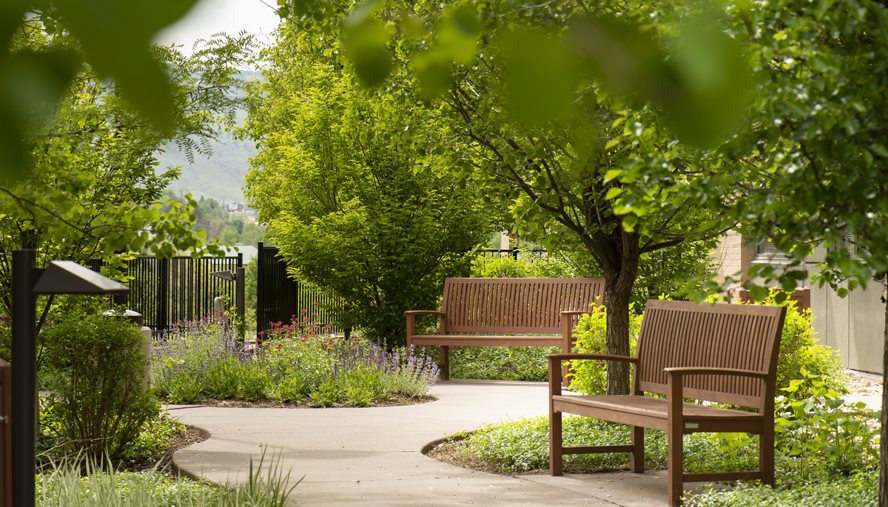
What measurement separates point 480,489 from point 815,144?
356 centimetres

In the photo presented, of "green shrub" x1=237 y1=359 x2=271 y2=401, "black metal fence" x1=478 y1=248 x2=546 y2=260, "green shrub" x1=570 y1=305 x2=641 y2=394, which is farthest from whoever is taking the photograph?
"black metal fence" x1=478 y1=248 x2=546 y2=260

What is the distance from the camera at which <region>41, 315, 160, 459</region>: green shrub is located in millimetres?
7102

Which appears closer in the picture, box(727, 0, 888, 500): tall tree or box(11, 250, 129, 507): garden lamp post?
box(727, 0, 888, 500): tall tree

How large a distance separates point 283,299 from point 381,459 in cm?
887

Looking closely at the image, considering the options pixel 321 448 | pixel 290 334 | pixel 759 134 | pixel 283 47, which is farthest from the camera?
pixel 283 47

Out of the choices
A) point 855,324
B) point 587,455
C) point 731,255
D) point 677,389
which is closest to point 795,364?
point 587,455

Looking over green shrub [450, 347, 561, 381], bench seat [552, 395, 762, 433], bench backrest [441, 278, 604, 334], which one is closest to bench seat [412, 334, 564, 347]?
green shrub [450, 347, 561, 381]

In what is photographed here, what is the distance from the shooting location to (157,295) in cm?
1722

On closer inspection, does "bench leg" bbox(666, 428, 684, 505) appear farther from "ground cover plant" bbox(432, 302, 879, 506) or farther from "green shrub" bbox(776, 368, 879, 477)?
"green shrub" bbox(776, 368, 879, 477)

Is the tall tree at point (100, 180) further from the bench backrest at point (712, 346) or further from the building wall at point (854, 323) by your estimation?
the building wall at point (854, 323)

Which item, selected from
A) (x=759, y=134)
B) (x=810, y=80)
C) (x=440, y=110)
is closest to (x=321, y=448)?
(x=440, y=110)

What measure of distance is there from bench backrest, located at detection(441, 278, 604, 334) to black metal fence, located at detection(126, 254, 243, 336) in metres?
4.71

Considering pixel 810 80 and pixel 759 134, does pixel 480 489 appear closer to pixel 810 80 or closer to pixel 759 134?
pixel 759 134

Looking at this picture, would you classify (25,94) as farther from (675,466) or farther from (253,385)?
(253,385)
